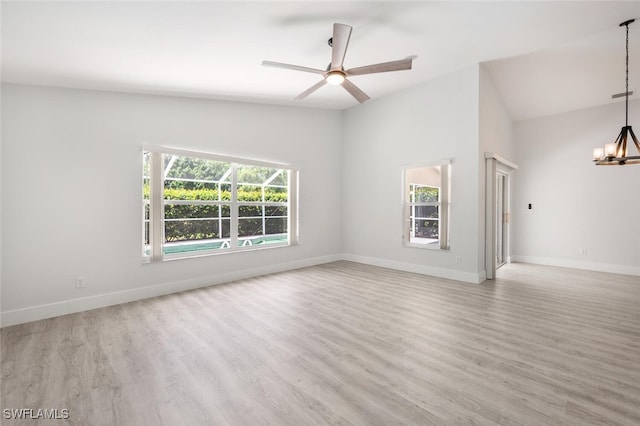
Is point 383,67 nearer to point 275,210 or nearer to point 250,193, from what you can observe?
point 250,193

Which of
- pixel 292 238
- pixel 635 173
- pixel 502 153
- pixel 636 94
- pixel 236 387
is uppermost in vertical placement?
pixel 636 94

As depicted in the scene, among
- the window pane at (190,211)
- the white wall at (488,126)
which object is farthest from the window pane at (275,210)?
the white wall at (488,126)

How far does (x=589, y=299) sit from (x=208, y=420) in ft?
16.2

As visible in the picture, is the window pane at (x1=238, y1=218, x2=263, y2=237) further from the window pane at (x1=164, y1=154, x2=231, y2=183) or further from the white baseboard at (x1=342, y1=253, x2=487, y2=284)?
the white baseboard at (x1=342, y1=253, x2=487, y2=284)

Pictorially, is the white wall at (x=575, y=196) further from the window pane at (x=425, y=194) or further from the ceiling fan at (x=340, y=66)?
the ceiling fan at (x=340, y=66)

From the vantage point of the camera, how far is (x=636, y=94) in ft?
16.8

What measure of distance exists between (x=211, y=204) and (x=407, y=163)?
3.74 meters

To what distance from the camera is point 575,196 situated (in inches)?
233

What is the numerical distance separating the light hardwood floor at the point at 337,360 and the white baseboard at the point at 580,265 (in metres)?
1.93

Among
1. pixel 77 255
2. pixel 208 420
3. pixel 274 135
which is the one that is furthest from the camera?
pixel 274 135

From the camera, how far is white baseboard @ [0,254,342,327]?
10.6 feet

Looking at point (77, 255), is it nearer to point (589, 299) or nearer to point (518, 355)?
point (518, 355)

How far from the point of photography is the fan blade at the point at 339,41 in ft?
8.10

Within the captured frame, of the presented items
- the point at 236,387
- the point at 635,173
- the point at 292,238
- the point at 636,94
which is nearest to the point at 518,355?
the point at 236,387
